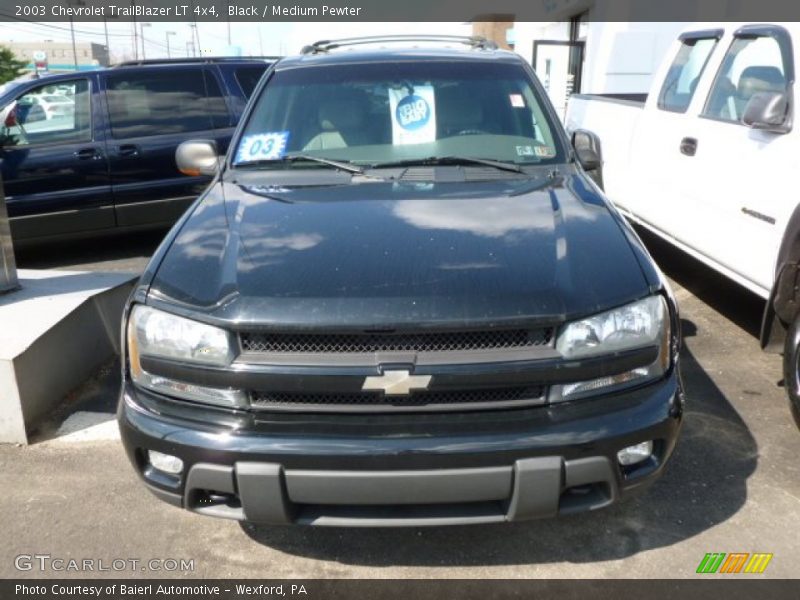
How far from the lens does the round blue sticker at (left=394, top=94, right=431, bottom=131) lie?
3665 mm

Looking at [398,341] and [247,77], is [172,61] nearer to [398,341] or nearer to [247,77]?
[247,77]

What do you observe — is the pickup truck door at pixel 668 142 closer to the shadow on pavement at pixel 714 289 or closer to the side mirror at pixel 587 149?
the shadow on pavement at pixel 714 289

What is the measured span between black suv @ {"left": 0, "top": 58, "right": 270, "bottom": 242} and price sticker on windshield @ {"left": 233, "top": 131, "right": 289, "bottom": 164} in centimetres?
358

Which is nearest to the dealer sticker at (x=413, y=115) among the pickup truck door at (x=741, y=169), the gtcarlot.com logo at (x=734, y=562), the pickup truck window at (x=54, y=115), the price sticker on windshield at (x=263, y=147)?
the price sticker on windshield at (x=263, y=147)

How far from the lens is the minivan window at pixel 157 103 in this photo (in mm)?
6879

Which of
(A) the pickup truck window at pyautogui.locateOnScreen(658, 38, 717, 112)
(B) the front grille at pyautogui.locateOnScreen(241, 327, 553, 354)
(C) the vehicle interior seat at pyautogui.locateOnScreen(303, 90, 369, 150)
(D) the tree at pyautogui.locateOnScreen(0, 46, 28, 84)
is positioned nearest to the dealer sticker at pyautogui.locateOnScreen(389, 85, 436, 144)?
(C) the vehicle interior seat at pyautogui.locateOnScreen(303, 90, 369, 150)

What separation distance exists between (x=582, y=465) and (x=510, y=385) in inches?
12.6

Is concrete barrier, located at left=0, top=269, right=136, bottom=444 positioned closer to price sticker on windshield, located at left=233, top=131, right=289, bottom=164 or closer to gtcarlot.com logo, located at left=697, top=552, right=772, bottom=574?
price sticker on windshield, located at left=233, top=131, right=289, bottom=164

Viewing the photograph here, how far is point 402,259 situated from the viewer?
249 cm

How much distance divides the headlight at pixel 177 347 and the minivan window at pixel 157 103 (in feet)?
16.4

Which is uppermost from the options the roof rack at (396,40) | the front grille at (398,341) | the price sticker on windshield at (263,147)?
the roof rack at (396,40)

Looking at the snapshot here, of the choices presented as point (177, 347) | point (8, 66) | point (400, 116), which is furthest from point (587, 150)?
point (8, 66)

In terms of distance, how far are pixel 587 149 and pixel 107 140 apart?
4.68m
